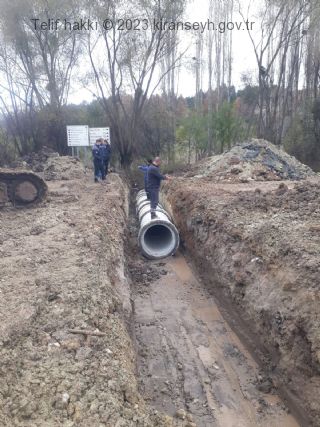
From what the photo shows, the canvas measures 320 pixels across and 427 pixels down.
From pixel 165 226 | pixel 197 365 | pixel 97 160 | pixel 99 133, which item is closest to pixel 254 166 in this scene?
pixel 97 160

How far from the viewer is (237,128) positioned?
24.8 metres

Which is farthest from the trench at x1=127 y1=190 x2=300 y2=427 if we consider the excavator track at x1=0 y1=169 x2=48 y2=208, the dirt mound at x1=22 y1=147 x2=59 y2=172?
the dirt mound at x1=22 y1=147 x2=59 y2=172

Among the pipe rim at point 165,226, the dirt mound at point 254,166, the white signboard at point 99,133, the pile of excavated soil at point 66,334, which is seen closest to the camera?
the pile of excavated soil at point 66,334

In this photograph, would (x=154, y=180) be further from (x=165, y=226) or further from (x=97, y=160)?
(x=97, y=160)

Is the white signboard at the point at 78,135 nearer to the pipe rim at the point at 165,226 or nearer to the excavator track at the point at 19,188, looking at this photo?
the excavator track at the point at 19,188

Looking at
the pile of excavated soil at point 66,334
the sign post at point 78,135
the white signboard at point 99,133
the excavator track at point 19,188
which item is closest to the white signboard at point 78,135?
the sign post at point 78,135

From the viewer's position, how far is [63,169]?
19156mm

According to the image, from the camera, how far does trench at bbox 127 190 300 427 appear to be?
492 cm

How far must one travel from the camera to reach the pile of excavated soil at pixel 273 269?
500 centimetres

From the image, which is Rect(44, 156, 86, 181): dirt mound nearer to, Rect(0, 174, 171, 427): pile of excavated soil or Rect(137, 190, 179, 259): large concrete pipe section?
Rect(137, 190, 179, 259): large concrete pipe section

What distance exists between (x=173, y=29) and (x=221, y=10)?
7305 mm

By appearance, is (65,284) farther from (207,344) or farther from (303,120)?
(303,120)

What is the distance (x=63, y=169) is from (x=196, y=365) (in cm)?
1472

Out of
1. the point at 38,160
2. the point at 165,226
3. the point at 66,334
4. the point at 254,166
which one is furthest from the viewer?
the point at 38,160
